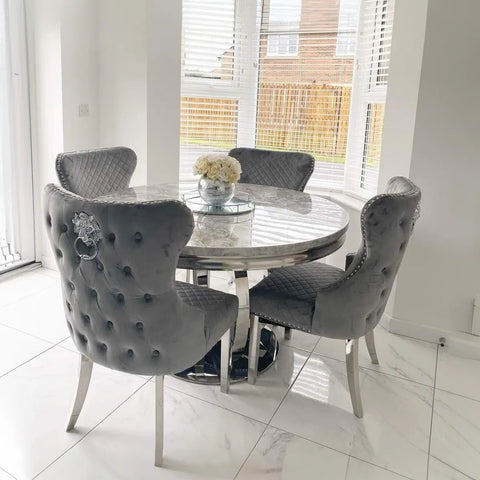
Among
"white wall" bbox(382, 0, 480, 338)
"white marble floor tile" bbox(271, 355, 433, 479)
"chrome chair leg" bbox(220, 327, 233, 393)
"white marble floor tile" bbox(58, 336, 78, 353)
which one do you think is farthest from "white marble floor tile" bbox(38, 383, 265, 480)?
"white wall" bbox(382, 0, 480, 338)

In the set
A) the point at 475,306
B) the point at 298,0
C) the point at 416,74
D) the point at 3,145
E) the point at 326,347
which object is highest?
the point at 298,0

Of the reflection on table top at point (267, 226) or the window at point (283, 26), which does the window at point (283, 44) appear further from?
the reflection on table top at point (267, 226)

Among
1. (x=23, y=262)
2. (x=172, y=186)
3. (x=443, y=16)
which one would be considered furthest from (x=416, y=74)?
(x=23, y=262)

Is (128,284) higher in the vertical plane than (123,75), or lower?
lower

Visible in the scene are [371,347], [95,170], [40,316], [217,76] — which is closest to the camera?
[371,347]

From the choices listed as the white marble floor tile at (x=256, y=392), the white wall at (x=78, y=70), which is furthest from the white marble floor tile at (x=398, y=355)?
the white wall at (x=78, y=70)

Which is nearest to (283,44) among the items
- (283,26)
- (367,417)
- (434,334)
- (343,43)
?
(283,26)

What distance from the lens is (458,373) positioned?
238 cm

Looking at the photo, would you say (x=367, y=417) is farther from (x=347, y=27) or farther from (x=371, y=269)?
(x=347, y=27)

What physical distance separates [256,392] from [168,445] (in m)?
0.50

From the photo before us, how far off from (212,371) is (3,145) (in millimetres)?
2195

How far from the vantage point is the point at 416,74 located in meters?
2.43

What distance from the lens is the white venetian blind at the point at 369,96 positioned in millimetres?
3086

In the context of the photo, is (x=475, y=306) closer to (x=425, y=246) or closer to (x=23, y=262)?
(x=425, y=246)
